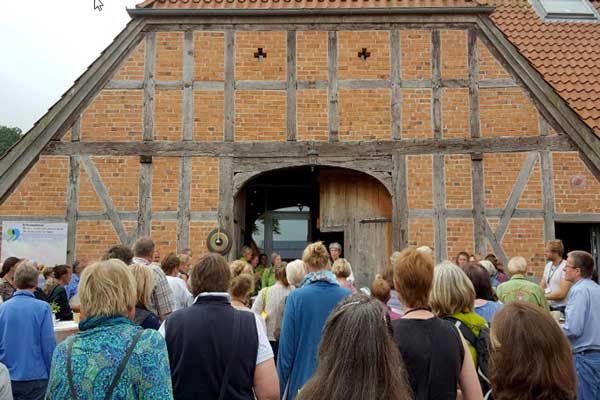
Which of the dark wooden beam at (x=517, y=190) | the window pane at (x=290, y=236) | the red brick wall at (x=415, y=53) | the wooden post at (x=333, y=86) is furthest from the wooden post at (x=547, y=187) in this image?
the window pane at (x=290, y=236)

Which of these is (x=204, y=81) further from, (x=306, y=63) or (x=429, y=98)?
(x=429, y=98)

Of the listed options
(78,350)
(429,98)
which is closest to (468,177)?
(429,98)

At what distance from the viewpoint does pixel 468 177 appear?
9.85m

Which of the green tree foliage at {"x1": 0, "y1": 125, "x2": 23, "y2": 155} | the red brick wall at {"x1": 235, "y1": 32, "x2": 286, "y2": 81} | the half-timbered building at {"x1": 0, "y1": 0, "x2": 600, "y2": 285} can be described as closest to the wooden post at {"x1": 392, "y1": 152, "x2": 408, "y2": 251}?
the half-timbered building at {"x1": 0, "y1": 0, "x2": 600, "y2": 285}

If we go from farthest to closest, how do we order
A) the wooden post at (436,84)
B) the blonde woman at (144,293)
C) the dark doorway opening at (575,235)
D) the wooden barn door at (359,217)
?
the dark doorway opening at (575,235), the wooden barn door at (359,217), the wooden post at (436,84), the blonde woman at (144,293)

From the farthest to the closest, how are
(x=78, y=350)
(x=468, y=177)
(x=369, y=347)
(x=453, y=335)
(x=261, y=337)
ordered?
(x=468, y=177)
(x=261, y=337)
(x=453, y=335)
(x=78, y=350)
(x=369, y=347)

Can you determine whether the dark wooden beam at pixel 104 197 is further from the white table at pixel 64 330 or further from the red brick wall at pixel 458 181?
the red brick wall at pixel 458 181

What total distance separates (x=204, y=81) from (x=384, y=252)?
4984 millimetres

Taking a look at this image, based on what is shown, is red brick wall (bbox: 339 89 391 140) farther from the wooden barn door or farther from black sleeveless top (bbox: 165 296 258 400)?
black sleeveless top (bbox: 165 296 258 400)

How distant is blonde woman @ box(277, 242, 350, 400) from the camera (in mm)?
3514

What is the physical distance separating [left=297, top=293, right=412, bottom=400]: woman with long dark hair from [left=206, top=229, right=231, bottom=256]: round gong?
26.8 feet

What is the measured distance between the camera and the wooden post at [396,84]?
394 inches

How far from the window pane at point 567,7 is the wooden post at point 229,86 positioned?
25.8ft

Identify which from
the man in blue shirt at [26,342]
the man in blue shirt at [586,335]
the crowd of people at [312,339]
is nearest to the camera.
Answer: the crowd of people at [312,339]
